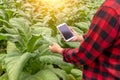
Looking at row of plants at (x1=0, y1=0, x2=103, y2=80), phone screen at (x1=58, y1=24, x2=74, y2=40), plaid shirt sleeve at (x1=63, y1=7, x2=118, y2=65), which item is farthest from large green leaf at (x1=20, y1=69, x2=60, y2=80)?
plaid shirt sleeve at (x1=63, y1=7, x2=118, y2=65)

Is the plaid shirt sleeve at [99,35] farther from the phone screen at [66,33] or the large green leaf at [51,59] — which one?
the large green leaf at [51,59]

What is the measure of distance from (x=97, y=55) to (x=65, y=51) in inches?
15.2

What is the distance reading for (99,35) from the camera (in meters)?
2.61

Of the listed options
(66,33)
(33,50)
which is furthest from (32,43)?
(66,33)

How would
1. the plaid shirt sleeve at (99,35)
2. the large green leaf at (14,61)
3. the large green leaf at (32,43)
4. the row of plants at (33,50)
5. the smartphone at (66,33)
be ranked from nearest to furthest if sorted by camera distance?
1. the plaid shirt sleeve at (99,35)
2. the smartphone at (66,33)
3. the large green leaf at (14,61)
4. the row of plants at (33,50)
5. the large green leaf at (32,43)

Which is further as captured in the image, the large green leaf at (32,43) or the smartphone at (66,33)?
the large green leaf at (32,43)

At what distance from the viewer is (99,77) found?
2.91 meters

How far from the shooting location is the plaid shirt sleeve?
253cm

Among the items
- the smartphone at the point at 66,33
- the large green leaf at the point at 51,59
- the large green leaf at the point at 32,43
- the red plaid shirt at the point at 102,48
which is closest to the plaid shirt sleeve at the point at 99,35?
the red plaid shirt at the point at 102,48

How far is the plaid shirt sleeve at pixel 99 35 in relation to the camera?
2.53 m

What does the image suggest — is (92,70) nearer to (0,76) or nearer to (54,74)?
(54,74)

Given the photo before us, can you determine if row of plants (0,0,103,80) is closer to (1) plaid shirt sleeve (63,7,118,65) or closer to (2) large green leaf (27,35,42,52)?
(2) large green leaf (27,35,42,52)

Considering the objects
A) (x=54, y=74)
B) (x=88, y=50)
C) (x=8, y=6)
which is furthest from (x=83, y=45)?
(x=8, y=6)

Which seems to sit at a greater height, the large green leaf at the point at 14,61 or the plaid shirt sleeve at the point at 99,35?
the plaid shirt sleeve at the point at 99,35
